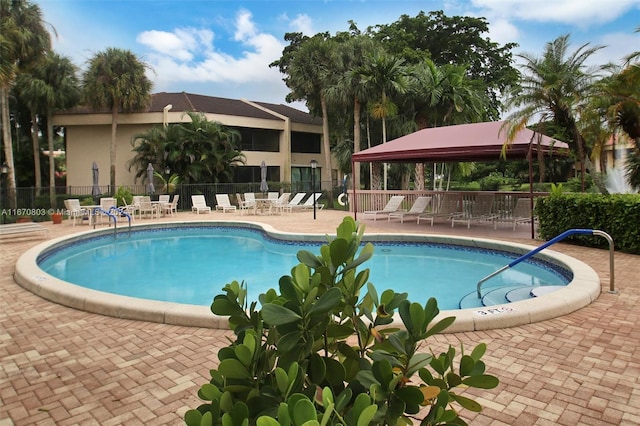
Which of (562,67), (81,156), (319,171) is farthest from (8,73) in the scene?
(319,171)

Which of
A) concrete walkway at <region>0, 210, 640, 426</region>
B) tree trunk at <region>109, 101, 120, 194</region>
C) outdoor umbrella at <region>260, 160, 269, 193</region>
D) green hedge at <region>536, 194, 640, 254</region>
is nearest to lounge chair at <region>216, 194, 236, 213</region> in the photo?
outdoor umbrella at <region>260, 160, 269, 193</region>

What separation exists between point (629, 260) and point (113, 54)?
23890mm

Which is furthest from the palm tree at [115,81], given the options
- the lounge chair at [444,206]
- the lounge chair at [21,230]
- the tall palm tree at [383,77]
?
the lounge chair at [444,206]

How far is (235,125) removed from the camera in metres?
27.1

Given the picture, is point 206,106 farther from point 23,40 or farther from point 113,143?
point 23,40

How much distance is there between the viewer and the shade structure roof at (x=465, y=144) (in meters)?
11.4

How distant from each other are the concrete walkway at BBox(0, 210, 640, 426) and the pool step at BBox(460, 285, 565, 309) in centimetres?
108

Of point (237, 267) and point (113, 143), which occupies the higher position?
point (113, 143)

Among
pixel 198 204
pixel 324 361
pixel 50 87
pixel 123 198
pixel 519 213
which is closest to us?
pixel 324 361

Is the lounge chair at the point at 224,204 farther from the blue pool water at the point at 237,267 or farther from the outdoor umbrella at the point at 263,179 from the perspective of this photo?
the blue pool water at the point at 237,267

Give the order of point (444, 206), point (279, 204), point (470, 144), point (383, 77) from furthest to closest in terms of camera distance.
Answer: point (383, 77), point (279, 204), point (444, 206), point (470, 144)

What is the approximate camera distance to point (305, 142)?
3228 cm

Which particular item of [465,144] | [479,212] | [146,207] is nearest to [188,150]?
[146,207]

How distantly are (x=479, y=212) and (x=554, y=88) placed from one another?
15.9 feet
